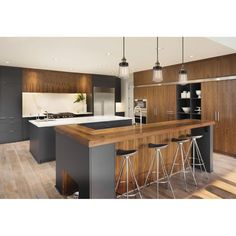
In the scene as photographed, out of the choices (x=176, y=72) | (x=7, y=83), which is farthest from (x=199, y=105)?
(x=7, y=83)

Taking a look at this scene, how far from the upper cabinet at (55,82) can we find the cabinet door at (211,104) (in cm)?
463

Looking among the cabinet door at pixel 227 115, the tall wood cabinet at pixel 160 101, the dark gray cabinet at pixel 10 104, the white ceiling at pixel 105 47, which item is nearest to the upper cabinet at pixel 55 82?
the dark gray cabinet at pixel 10 104

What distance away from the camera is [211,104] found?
208 inches

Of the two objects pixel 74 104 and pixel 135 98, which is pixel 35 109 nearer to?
pixel 74 104

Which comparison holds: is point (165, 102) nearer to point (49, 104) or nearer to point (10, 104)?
point (49, 104)

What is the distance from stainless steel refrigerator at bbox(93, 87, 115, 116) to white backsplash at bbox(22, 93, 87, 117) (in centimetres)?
54

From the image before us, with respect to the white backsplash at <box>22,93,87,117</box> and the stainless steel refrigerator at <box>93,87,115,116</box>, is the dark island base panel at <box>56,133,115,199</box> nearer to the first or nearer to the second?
the white backsplash at <box>22,93,87,117</box>

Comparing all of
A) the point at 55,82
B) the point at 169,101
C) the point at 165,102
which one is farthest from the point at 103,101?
the point at 169,101

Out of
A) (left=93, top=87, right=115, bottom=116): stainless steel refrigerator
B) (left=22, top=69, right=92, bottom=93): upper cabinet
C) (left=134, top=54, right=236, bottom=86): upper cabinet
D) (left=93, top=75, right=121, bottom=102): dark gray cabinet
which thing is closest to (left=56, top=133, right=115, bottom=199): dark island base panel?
(left=134, top=54, right=236, bottom=86): upper cabinet

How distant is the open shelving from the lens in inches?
231

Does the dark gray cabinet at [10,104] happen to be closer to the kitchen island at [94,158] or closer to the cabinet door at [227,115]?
the kitchen island at [94,158]

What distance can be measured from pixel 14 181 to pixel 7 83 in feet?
13.9
